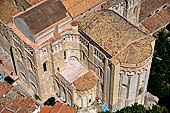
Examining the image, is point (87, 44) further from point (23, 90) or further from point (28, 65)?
point (23, 90)

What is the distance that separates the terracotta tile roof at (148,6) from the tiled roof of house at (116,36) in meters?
17.4

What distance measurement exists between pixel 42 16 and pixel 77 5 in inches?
296

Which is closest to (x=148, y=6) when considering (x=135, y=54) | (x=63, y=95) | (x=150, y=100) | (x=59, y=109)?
(x=150, y=100)

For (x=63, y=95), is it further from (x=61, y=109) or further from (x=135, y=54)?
(x=135, y=54)

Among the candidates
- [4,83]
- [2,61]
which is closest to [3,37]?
[2,61]

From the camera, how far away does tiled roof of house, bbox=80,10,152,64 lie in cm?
5906

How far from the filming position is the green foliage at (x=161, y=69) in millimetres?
67812

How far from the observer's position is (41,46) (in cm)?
5928

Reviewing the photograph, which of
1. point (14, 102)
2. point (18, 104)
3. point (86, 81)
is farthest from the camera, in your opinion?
point (14, 102)

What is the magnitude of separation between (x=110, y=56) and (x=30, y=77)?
57.0 feet

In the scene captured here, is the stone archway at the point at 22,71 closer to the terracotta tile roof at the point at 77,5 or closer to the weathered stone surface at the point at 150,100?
the terracotta tile roof at the point at 77,5

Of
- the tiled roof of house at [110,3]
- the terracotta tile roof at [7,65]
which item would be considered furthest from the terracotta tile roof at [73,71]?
the terracotta tile roof at [7,65]

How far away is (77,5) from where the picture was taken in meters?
64.1

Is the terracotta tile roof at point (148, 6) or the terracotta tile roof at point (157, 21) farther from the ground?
the terracotta tile roof at point (148, 6)
